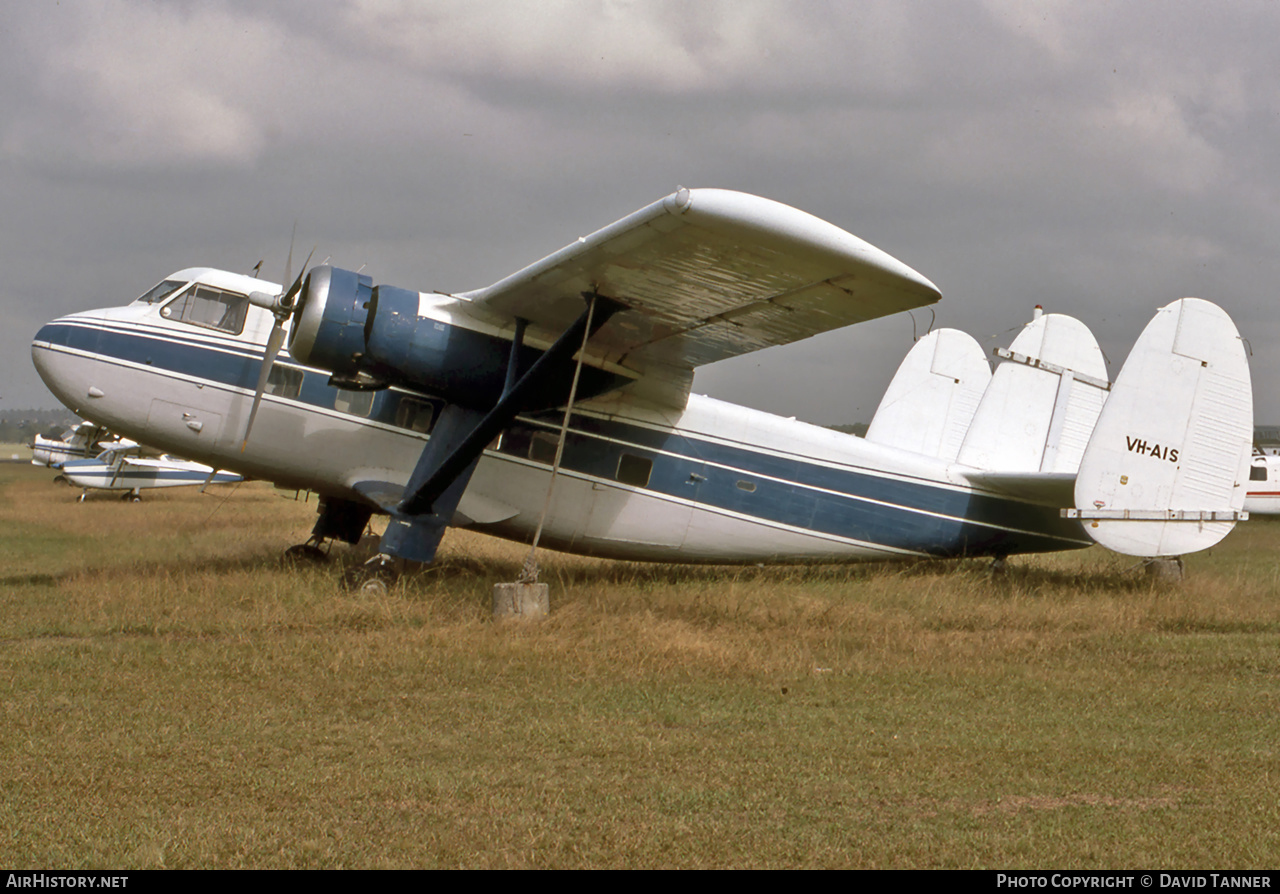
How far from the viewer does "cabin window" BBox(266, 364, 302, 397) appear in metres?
11.1

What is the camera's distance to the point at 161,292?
11344 mm

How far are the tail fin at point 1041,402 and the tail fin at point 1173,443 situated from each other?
2.07 meters

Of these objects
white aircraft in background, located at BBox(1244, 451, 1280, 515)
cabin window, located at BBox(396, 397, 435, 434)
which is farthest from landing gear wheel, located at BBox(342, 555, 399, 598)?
white aircraft in background, located at BBox(1244, 451, 1280, 515)

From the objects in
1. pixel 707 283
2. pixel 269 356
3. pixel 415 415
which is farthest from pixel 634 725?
pixel 269 356

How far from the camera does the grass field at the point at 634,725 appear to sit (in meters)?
4.12

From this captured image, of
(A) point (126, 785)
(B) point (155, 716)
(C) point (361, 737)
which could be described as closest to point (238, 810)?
(A) point (126, 785)

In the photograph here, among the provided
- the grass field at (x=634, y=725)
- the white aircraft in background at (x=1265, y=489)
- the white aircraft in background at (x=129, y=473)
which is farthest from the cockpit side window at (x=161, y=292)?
the white aircraft in background at (x=1265, y=489)

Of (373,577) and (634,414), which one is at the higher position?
(634,414)

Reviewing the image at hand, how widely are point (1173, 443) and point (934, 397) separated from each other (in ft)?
12.5

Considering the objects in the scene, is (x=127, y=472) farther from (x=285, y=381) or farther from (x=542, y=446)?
(x=542, y=446)

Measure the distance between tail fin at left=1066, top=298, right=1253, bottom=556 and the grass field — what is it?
846 millimetres

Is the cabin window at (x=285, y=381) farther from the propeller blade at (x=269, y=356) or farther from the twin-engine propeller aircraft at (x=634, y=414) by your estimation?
the propeller blade at (x=269, y=356)

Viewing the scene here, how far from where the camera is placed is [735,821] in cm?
440

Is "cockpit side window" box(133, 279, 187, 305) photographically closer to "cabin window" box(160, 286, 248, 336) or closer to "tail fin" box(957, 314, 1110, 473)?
"cabin window" box(160, 286, 248, 336)
